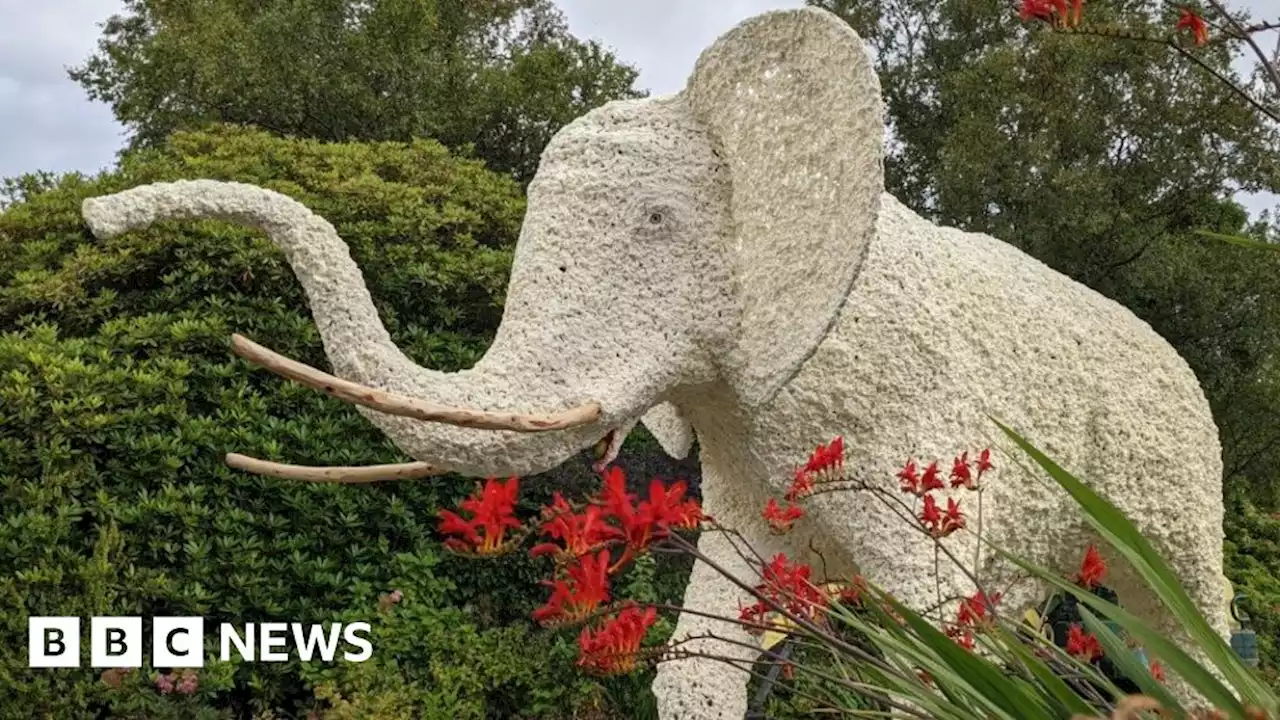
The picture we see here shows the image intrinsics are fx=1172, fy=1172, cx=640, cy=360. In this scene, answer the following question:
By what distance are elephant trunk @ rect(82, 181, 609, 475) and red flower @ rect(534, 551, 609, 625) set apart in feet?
1.49

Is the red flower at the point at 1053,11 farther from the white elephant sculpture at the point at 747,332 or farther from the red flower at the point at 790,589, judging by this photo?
the red flower at the point at 790,589

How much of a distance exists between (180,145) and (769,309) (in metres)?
4.08

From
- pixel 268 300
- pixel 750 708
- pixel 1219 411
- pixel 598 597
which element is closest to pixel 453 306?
pixel 268 300

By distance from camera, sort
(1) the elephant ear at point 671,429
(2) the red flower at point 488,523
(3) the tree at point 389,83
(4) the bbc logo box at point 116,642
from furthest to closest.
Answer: (3) the tree at point 389,83 → (4) the bbc logo box at point 116,642 → (1) the elephant ear at point 671,429 → (2) the red flower at point 488,523

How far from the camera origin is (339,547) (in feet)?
12.0

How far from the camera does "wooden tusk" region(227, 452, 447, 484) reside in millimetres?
1873

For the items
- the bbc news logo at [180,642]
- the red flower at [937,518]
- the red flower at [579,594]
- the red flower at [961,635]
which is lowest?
the bbc news logo at [180,642]

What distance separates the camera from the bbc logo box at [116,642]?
10.1ft

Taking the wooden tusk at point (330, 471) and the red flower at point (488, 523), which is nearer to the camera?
the red flower at point (488, 523)

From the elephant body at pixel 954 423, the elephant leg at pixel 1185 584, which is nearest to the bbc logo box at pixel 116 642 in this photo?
the elephant body at pixel 954 423

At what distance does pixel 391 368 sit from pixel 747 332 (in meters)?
0.62

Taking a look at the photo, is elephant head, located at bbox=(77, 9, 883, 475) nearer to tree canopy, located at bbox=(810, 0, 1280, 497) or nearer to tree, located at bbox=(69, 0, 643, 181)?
tree canopy, located at bbox=(810, 0, 1280, 497)

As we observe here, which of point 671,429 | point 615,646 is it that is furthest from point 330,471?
point 671,429

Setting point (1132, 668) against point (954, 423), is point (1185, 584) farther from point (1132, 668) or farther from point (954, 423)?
point (1132, 668)
